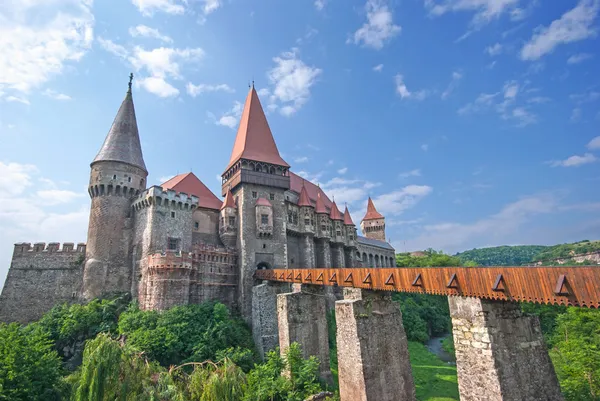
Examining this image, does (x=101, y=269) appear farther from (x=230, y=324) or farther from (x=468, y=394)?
(x=468, y=394)

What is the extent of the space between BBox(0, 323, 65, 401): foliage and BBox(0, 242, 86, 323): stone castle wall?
10.8 m

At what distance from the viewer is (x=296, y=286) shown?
2055 cm

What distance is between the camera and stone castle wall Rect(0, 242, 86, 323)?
74.5 feet

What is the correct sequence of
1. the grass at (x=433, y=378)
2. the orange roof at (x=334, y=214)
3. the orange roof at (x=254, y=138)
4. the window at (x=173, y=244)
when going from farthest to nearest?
1. the orange roof at (x=334, y=214)
2. the orange roof at (x=254, y=138)
3. the window at (x=173, y=244)
4. the grass at (x=433, y=378)

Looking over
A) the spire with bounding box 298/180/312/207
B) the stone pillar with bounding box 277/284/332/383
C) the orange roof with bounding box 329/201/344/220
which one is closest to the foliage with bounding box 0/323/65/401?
the stone pillar with bounding box 277/284/332/383

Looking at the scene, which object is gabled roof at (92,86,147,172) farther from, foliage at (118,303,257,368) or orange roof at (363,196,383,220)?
orange roof at (363,196,383,220)

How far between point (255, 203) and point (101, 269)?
13152mm

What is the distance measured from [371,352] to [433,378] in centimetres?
1252

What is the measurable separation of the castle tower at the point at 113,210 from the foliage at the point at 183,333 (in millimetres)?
3932

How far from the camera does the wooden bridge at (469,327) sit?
25.9 ft

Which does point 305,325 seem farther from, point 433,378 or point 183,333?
point 433,378

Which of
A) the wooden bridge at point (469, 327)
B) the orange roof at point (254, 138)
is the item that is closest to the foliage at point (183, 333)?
the wooden bridge at point (469, 327)

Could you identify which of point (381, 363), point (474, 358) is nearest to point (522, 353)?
point (474, 358)

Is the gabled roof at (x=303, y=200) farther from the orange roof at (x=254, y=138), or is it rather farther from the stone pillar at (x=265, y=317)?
the stone pillar at (x=265, y=317)
